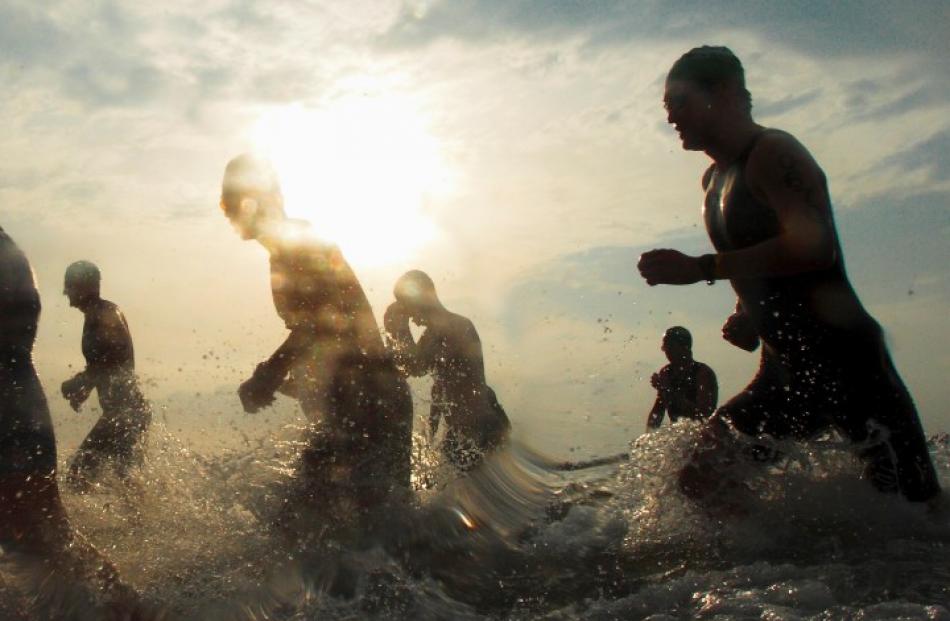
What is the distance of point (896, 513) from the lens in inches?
126

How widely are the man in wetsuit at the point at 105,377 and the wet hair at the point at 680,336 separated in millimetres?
4390

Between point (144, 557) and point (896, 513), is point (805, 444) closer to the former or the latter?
point (896, 513)

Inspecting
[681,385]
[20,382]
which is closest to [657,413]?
[681,385]

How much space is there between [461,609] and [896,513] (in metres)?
1.63

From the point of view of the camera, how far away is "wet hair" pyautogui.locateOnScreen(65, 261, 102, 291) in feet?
22.4

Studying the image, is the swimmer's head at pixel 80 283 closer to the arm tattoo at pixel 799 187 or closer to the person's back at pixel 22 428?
the person's back at pixel 22 428

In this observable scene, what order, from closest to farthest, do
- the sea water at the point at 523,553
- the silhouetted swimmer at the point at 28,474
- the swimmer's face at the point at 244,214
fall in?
the sea water at the point at 523,553
the silhouetted swimmer at the point at 28,474
the swimmer's face at the point at 244,214

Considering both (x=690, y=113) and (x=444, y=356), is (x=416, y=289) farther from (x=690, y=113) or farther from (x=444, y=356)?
(x=690, y=113)

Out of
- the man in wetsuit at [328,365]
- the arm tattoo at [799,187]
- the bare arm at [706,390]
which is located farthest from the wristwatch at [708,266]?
the bare arm at [706,390]

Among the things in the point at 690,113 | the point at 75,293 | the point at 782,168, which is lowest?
the point at 782,168

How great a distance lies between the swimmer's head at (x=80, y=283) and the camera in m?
6.82

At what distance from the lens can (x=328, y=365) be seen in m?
4.02

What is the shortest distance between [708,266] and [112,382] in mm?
5162

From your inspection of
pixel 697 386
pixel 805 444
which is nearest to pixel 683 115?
pixel 805 444
